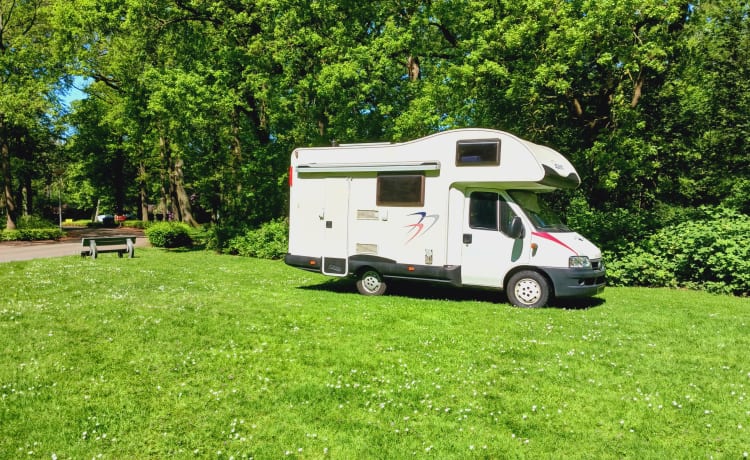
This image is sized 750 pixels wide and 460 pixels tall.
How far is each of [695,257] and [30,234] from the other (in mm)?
33972

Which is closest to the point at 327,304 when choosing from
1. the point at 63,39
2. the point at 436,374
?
the point at 436,374

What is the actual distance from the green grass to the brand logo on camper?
1.84m

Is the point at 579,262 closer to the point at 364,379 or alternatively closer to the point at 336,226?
the point at 336,226

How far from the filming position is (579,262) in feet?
32.8

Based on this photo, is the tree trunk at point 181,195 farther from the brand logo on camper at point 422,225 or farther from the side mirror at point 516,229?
the side mirror at point 516,229

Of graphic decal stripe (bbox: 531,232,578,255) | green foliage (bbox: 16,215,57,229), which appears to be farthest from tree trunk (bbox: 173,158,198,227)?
graphic decal stripe (bbox: 531,232,578,255)

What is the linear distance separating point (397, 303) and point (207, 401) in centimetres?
565

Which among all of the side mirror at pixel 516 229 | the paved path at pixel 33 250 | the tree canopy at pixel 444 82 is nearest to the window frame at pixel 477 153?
the side mirror at pixel 516 229

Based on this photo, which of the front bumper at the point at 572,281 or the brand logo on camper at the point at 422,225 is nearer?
the front bumper at the point at 572,281

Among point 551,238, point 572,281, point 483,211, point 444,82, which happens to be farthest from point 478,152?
point 444,82

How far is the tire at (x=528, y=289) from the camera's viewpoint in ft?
33.6

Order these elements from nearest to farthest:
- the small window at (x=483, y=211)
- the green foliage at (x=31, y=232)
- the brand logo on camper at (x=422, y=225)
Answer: the small window at (x=483, y=211)
the brand logo on camper at (x=422, y=225)
the green foliage at (x=31, y=232)

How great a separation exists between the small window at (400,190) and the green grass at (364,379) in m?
2.40

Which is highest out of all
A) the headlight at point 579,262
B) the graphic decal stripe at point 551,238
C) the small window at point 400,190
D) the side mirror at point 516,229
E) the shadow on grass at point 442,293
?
the small window at point 400,190
